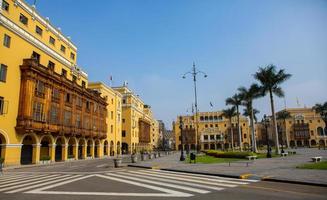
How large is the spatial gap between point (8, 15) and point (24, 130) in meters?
14.4

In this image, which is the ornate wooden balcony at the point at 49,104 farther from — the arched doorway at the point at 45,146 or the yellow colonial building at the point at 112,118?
the yellow colonial building at the point at 112,118

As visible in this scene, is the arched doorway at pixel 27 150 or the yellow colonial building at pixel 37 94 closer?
the yellow colonial building at pixel 37 94

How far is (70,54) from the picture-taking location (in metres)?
49.4

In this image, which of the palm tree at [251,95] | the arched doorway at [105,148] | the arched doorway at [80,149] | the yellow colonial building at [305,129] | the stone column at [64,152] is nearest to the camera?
the stone column at [64,152]

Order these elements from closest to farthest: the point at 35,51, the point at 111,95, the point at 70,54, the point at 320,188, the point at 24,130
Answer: the point at 320,188
the point at 24,130
the point at 35,51
the point at 70,54
the point at 111,95

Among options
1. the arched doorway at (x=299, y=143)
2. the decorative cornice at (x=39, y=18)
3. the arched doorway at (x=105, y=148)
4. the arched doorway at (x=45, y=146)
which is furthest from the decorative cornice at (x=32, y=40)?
the arched doorway at (x=299, y=143)

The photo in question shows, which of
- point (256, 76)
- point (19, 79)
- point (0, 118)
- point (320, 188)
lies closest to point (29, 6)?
point (19, 79)

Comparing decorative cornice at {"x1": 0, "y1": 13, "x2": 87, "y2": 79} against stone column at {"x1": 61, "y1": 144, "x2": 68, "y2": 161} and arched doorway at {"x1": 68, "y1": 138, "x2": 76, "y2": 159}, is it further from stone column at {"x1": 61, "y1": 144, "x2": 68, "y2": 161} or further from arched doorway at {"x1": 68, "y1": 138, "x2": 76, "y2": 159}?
stone column at {"x1": 61, "y1": 144, "x2": 68, "y2": 161}

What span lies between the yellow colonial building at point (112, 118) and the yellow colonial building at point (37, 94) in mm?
10033

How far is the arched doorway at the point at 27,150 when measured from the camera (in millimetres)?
32997

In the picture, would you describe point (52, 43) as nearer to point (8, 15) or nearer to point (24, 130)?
point (8, 15)

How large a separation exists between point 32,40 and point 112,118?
3422 centimetres

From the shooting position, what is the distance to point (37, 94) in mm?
33750

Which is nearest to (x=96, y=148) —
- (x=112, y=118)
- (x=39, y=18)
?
(x=112, y=118)
